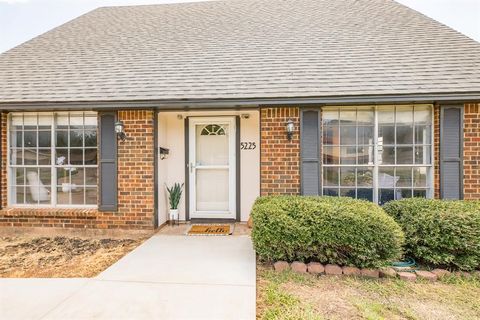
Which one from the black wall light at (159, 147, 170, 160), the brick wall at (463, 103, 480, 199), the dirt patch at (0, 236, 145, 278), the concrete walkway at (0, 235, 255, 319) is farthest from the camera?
the black wall light at (159, 147, 170, 160)

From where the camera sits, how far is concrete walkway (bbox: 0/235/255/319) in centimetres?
265

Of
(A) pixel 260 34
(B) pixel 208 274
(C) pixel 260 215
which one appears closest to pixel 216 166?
(C) pixel 260 215

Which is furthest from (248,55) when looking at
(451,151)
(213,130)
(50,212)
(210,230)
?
(50,212)

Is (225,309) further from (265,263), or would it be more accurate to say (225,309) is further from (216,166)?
(216,166)

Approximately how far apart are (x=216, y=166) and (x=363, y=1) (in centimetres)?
618

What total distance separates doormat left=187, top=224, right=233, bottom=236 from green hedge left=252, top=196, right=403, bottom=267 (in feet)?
5.39

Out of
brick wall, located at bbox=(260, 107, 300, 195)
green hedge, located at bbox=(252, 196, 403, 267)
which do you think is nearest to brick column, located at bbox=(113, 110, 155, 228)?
brick wall, located at bbox=(260, 107, 300, 195)

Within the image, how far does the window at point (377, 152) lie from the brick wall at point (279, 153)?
556mm

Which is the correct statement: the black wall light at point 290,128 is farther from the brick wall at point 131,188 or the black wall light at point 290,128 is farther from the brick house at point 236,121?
the brick wall at point 131,188

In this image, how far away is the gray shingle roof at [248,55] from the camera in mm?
5016

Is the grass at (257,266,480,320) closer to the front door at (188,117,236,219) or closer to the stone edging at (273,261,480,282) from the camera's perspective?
the stone edging at (273,261,480,282)

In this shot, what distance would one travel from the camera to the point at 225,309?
2.70 meters

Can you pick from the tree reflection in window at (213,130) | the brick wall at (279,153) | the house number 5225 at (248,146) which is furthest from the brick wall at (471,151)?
the tree reflection in window at (213,130)

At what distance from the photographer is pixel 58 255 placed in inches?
168
